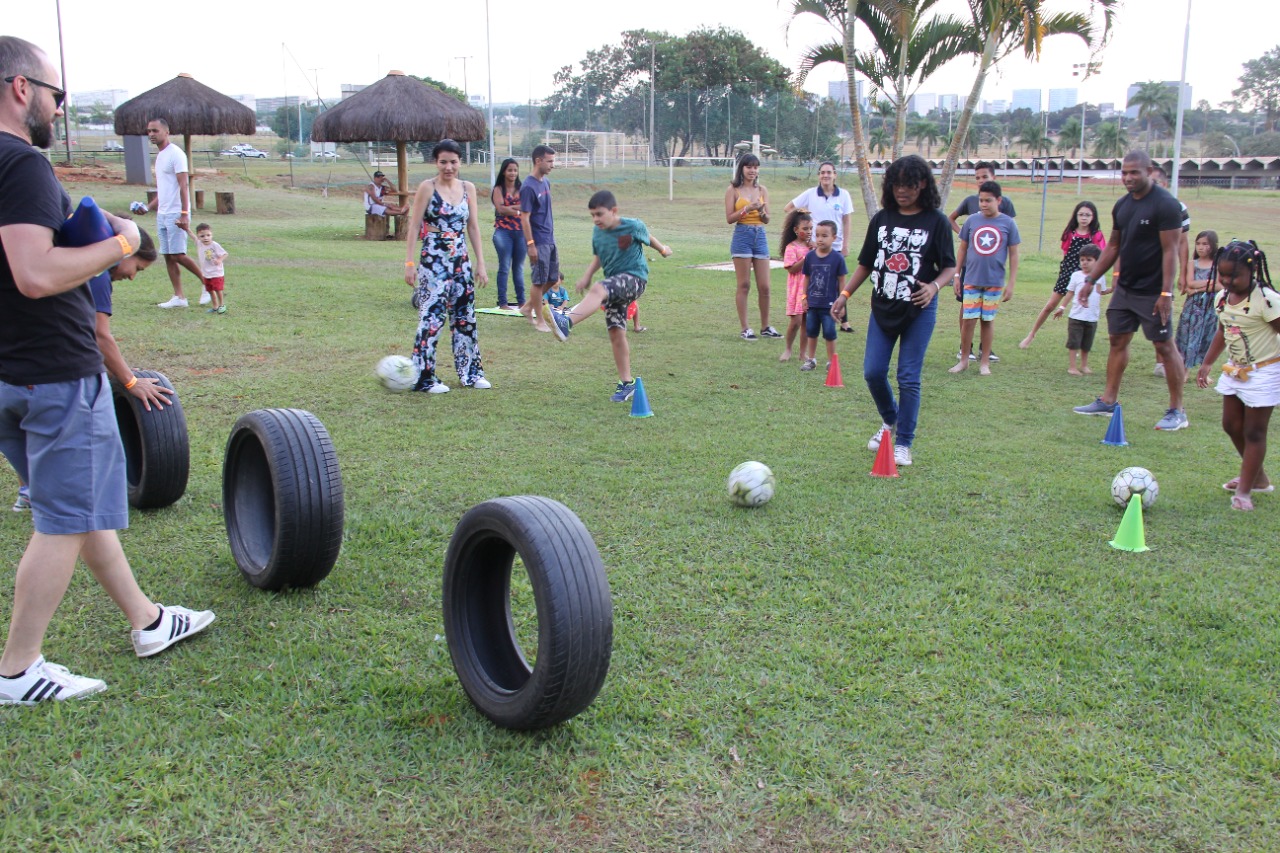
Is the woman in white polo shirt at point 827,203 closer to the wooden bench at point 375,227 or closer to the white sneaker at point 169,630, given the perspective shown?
the white sneaker at point 169,630

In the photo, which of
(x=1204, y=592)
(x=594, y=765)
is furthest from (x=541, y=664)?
(x=1204, y=592)

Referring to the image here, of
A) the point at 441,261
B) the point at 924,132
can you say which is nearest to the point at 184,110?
the point at 441,261

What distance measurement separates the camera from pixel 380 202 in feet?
72.9

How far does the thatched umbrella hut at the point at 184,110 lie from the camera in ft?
84.8

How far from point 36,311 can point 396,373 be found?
A: 15.8 feet

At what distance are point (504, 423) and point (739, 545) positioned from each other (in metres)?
2.92

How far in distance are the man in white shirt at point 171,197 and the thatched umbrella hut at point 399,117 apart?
1076cm

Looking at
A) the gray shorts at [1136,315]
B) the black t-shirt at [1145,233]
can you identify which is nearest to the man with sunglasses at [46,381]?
the black t-shirt at [1145,233]

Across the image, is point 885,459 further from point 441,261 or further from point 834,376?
point 441,261

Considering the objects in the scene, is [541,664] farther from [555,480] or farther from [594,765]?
[555,480]

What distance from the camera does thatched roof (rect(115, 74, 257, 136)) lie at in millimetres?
25859

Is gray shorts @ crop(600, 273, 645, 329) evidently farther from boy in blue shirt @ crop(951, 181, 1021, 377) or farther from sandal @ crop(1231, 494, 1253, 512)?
sandal @ crop(1231, 494, 1253, 512)

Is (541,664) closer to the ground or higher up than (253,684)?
higher up

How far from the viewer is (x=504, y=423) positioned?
7379mm
